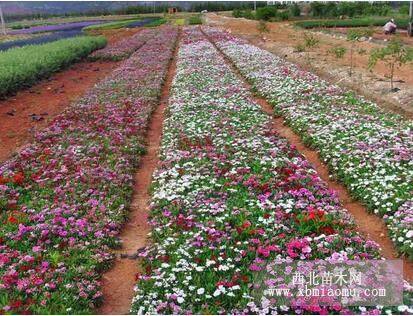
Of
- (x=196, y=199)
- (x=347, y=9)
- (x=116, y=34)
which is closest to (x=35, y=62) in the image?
(x=196, y=199)

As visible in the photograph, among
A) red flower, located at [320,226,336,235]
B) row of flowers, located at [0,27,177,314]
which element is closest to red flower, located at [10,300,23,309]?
row of flowers, located at [0,27,177,314]

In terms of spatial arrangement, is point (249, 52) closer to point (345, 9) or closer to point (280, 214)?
point (280, 214)

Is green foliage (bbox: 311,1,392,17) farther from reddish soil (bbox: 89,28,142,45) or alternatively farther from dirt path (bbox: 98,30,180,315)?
dirt path (bbox: 98,30,180,315)

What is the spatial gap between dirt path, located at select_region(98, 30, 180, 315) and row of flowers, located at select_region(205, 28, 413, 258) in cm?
463

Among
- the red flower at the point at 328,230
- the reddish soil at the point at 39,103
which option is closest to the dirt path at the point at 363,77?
the red flower at the point at 328,230

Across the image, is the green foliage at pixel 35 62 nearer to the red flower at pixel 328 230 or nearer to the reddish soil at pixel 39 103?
the reddish soil at pixel 39 103

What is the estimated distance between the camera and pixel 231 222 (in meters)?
8.76

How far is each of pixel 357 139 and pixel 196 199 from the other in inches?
208

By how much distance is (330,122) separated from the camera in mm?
14367

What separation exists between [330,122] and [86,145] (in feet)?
25.1

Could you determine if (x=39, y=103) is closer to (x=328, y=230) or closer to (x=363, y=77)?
(x=363, y=77)

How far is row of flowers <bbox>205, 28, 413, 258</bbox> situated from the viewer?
909cm

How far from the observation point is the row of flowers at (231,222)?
6.73 metres

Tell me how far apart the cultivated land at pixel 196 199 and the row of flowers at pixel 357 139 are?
0.15 ft
